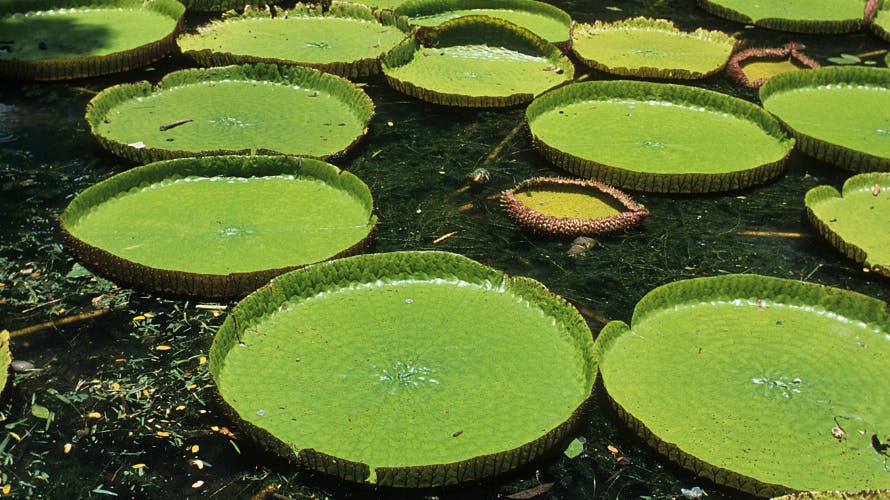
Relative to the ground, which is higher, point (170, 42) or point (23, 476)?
point (170, 42)

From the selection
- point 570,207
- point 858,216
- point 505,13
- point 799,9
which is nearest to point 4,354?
point 570,207

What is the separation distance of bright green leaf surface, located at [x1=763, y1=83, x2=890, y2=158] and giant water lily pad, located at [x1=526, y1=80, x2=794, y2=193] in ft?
1.07

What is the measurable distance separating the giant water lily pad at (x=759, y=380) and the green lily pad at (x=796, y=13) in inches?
178

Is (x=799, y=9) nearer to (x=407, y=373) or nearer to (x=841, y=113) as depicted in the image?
(x=841, y=113)

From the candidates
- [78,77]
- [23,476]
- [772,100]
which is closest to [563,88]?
[772,100]

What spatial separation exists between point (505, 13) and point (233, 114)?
10.3 feet

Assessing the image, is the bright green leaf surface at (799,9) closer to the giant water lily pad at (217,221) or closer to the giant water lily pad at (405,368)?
the giant water lily pad at (217,221)

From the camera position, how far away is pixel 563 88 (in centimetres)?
636

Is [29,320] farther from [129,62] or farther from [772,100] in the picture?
[772,100]

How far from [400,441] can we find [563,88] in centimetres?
358

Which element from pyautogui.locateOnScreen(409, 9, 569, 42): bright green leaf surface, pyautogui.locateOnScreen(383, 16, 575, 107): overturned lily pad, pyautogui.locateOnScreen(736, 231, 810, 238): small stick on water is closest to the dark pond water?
pyautogui.locateOnScreen(736, 231, 810, 238): small stick on water

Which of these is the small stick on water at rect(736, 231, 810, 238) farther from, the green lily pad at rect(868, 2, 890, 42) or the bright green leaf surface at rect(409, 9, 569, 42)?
the green lily pad at rect(868, 2, 890, 42)

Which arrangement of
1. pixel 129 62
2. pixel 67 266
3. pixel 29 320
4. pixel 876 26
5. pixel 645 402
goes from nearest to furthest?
pixel 645 402 → pixel 29 320 → pixel 67 266 → pixel 129 62 → pixel 876 26

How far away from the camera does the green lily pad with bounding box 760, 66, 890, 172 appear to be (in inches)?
231
